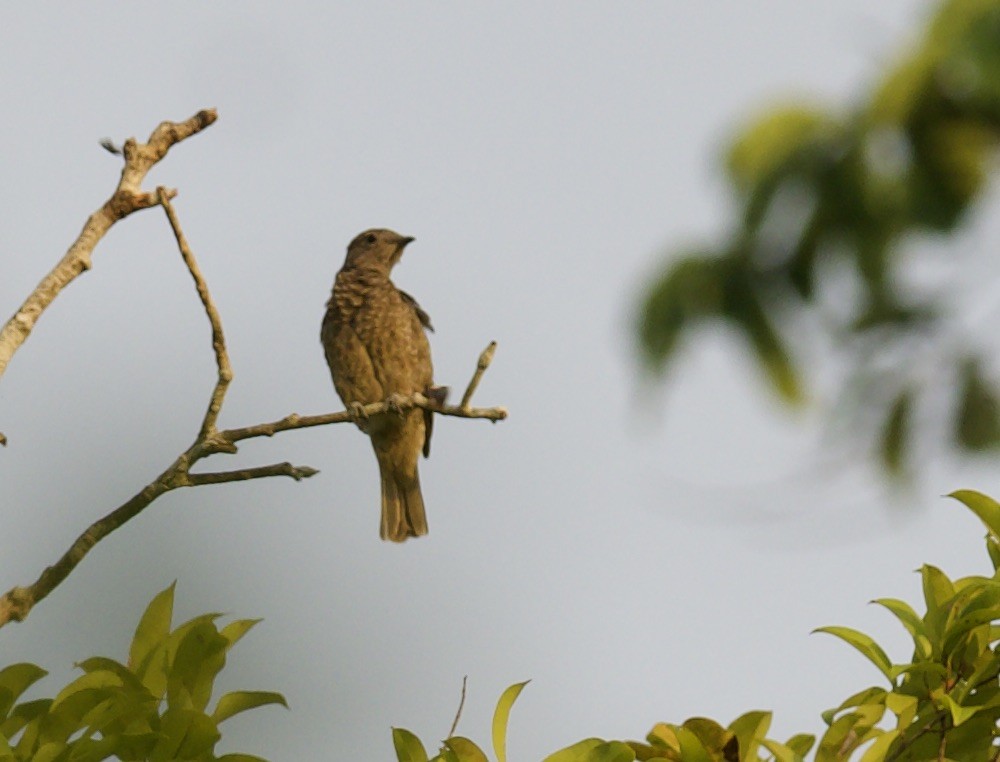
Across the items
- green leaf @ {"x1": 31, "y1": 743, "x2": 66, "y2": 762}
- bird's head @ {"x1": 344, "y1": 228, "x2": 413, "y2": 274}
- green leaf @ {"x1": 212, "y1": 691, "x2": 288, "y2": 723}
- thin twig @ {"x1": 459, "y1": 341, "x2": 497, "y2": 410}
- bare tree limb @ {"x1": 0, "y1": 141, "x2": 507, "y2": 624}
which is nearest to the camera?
green leaf @ {"x1": 31, "y1": 743, "x2": 66, "y2": 762}

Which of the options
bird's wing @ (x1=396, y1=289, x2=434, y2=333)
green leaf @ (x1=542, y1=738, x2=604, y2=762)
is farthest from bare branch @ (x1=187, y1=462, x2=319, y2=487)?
bird's wing @ (x1=396, y1=289, x2=434, y2=333)

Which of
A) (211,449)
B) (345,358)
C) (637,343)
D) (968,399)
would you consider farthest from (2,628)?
(345,358)

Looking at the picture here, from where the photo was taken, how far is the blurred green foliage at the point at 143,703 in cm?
239

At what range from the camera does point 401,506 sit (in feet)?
23.8

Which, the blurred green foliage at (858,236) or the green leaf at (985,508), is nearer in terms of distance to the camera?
the green leaf at (985,508)

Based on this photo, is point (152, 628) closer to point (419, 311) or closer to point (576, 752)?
point (576, 752)

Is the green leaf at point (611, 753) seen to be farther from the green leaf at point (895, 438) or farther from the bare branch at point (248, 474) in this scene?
the green leaf at point (895, 438)

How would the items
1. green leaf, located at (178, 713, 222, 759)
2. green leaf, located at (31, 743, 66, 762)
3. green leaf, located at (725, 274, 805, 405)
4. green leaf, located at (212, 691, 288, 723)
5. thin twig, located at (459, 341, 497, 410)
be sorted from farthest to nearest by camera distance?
1. green leaf, located at (725, 274, 805, 405)
2. thin twig, located at (459, 341, 497, 410)
3. green leaf, located at (212, 691, 288, 723)
4. green leaf, located at (178, 713, 222, 759)
5. green leaf, located at (31, 743, 66, 762)

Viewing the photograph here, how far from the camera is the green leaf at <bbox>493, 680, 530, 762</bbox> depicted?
2.40 metres

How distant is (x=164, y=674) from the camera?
260 centimetres

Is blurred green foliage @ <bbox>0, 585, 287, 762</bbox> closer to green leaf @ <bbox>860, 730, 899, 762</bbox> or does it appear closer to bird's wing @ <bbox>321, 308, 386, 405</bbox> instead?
green leaf @ <bbox>860, 730, 899, 762</bbox>

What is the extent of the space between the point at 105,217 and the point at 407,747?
1272 mm

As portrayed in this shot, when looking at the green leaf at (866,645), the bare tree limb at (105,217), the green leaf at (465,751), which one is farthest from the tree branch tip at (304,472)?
the green leaf at (866,645)

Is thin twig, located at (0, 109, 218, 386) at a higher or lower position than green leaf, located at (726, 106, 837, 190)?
lower
